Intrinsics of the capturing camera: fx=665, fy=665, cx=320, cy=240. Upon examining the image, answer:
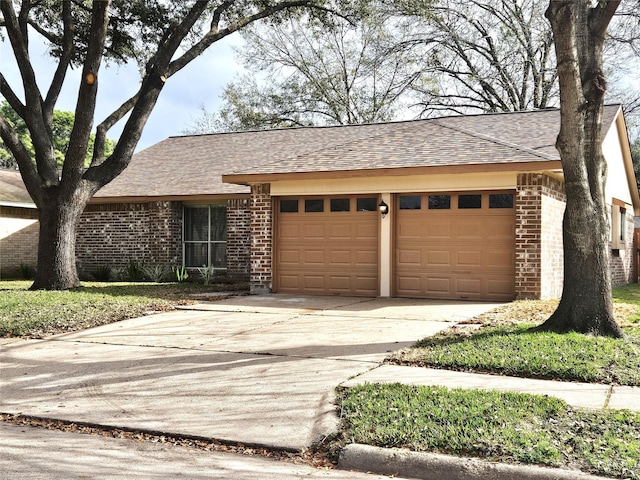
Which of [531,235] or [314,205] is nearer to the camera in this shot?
[531,235]

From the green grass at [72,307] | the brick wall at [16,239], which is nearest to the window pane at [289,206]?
the green grass at [72,307]

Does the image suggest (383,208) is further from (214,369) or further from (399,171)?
(214,369)

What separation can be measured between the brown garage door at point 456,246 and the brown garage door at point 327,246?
0.71m

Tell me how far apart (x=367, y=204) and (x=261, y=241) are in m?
2.72

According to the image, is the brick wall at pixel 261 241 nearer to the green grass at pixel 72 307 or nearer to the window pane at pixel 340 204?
the window pane at pixel 340 204

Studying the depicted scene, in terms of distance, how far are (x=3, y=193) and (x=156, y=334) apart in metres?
15.9

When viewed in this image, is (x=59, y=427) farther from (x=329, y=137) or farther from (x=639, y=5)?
(x=329, y=137)

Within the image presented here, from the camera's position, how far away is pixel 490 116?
18.8 meters

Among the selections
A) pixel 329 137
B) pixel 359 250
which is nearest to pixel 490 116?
pixel 329 137

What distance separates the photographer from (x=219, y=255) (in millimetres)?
19484

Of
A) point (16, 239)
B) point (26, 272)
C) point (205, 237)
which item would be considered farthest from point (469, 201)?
point (16, 239)

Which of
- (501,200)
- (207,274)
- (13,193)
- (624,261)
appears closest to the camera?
(501,200)

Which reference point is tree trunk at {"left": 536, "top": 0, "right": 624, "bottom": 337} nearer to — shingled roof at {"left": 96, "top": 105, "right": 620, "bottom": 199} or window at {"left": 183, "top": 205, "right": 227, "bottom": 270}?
shingled roof at {"left": 96, "top": 105, "right": 620, "bottom": 199}

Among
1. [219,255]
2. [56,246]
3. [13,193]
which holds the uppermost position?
[13,193]
